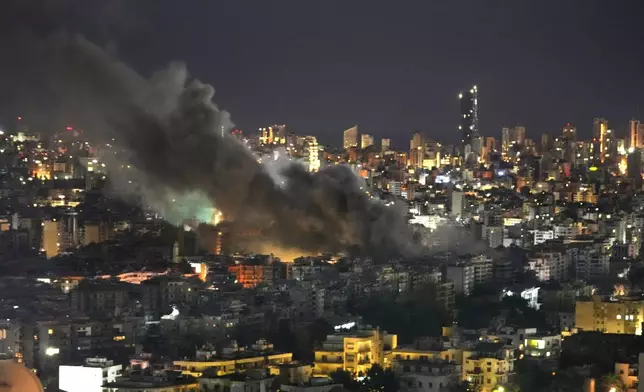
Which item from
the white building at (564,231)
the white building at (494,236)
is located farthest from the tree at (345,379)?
the white building at (564,231)

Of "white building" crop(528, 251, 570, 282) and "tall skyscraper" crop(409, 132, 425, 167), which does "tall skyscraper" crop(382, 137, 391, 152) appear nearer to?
"tall skyscraper" crop(409, 132, 425, 167)

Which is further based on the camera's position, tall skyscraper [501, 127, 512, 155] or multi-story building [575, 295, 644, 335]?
tall skyscraper [501, 127, 512, 155]

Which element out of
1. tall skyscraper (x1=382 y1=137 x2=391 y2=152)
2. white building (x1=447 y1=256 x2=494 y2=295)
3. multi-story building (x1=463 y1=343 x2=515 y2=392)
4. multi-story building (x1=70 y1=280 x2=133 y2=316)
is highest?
tall skyscraper (x1=382 y1=137 x2=391 y2=152)

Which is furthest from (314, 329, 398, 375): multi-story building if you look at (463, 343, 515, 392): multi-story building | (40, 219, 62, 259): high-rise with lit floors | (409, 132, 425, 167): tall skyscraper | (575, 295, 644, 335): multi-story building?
(409, 132, 425, 167): tall skyscraper

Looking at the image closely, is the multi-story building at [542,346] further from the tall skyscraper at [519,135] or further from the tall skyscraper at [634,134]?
the tall skyscraper at [519,135]

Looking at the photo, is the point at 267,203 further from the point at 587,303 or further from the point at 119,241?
the point at 587,303

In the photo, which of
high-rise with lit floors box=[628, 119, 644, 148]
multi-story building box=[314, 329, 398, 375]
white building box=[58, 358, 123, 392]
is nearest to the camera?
white building box=[58, 358, 123, 392]
